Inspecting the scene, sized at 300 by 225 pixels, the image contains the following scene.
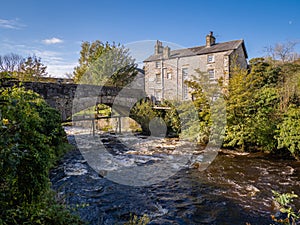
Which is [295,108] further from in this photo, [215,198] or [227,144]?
[215,198]

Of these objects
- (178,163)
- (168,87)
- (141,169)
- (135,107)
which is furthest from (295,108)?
(168,87)

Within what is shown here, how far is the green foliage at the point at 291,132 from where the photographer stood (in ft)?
27.2

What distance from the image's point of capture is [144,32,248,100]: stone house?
723 inches

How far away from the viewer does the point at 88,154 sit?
34.1 ft

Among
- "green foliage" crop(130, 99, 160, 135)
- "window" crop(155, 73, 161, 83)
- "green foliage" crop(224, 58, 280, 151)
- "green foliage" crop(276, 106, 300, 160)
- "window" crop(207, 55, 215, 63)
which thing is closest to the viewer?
"green foliage" crop(276, 106, 300, 160)

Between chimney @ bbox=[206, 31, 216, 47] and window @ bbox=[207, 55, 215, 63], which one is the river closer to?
window @ bbox=[207, 55, 215, 63]

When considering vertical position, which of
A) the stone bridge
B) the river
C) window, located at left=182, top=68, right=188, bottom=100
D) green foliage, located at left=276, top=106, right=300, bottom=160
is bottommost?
the river

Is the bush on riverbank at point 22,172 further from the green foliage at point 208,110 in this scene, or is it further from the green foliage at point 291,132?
the green foliage at point 208,110

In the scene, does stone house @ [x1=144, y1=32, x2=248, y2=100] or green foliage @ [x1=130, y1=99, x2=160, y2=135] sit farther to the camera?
stone house @ [x1=144, y1=32, x2=248, y2=100]

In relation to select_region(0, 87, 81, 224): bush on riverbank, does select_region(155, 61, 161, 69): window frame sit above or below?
above

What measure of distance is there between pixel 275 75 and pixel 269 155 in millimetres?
9750

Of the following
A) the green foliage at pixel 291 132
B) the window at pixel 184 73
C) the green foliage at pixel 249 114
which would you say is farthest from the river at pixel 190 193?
the window at pixel 184 73

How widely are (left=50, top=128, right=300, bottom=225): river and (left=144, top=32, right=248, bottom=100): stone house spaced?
1071 centimetres

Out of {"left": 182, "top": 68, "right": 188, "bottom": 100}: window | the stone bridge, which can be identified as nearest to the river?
the stone bridge
